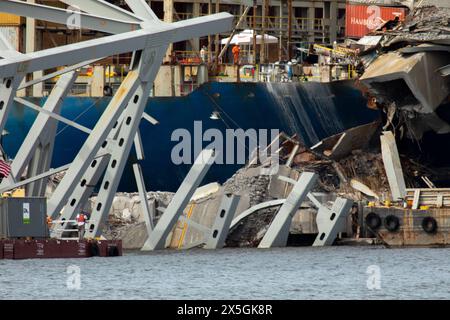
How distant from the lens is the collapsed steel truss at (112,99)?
7506cm

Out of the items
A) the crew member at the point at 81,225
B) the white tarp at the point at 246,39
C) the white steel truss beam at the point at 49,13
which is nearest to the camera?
the white steel truss beam at the point at 49,13

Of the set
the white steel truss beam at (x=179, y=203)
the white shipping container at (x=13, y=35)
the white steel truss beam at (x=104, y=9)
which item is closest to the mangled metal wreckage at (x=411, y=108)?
the white steel truss beam at (x=179, y=203)

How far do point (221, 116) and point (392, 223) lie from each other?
13.5 metres

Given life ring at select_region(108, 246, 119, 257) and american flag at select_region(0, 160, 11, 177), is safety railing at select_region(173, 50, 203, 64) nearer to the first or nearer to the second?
life ring at select_region(108, 246, 119, 257)

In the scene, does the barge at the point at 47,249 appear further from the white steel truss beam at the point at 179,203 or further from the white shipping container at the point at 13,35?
the white shipping container at the point at 13,35

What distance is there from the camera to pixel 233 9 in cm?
12288

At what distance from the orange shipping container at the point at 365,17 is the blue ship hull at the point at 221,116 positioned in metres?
6.44

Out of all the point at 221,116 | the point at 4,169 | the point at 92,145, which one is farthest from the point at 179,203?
the point at 221,116

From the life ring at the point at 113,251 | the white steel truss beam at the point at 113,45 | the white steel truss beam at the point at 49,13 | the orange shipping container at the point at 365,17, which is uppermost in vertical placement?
the orange shipping container at the point at 365,17

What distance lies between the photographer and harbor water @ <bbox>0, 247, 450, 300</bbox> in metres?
64.6

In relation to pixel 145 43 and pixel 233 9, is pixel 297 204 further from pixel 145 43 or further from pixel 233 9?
pixel 233 9

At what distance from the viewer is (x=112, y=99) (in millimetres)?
79500

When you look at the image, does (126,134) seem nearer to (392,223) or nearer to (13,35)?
(392,223)

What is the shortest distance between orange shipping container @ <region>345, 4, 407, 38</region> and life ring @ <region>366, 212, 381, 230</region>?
1788 cm
